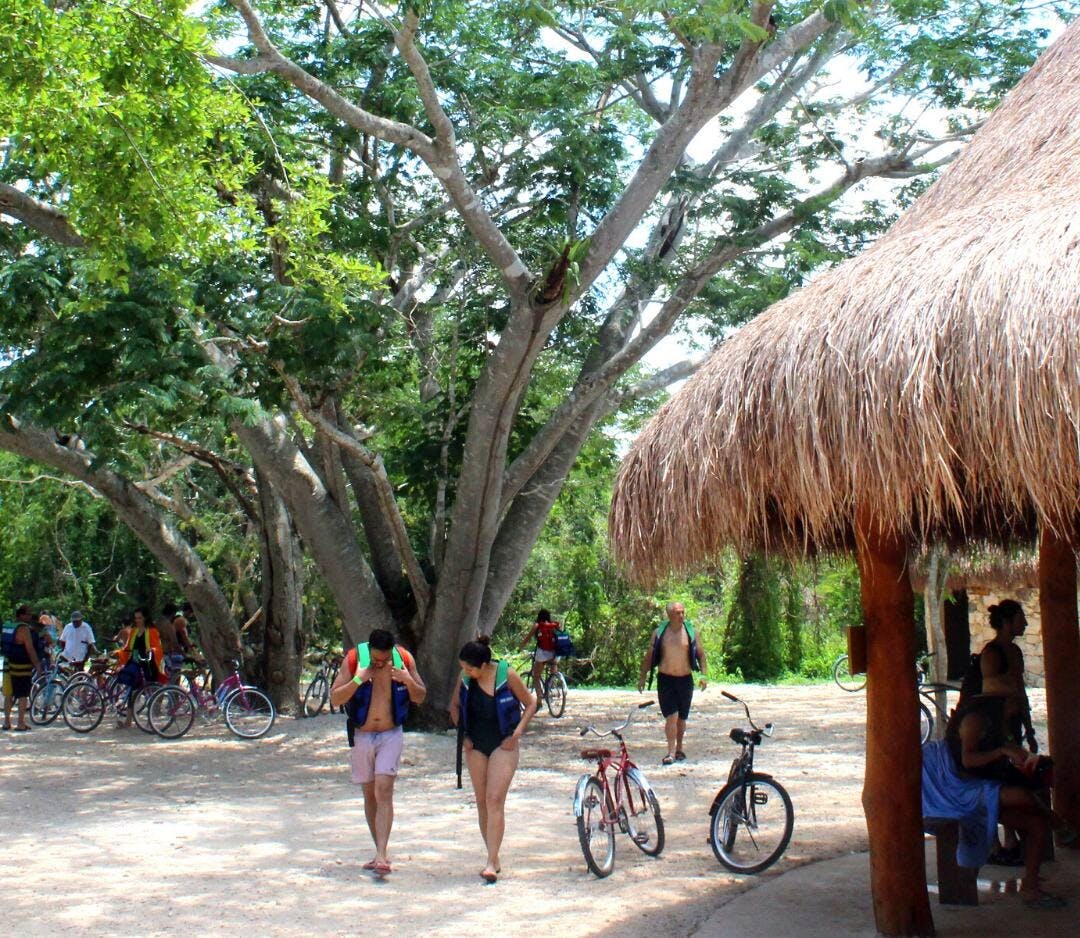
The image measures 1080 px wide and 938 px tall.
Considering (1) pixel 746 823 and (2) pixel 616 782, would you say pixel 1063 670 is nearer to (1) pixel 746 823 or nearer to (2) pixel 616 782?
(1) pixel 746 823

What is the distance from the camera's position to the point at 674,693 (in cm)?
1212

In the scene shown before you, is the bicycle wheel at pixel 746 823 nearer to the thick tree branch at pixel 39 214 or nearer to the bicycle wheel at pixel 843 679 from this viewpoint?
the thick tree branch at pixel 39 214

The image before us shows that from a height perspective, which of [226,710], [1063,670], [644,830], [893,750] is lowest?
[644,830]

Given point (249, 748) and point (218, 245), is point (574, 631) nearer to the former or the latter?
point (249, 748)

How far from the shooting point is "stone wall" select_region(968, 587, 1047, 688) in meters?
18.1

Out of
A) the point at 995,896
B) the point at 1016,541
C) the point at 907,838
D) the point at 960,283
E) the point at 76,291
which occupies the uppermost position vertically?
the point at 76,291

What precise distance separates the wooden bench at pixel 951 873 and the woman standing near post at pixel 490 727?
231cm

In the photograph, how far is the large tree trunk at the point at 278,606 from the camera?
53.2 feet

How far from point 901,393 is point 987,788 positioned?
8.73 ft

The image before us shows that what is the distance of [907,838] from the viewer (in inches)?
224

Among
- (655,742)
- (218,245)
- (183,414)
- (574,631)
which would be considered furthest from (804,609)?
(218,245)

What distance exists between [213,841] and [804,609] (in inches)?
822

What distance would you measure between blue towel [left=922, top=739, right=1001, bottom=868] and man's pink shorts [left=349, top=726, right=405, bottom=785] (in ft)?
9.85

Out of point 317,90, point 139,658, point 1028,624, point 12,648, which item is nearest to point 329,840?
point 317,90
